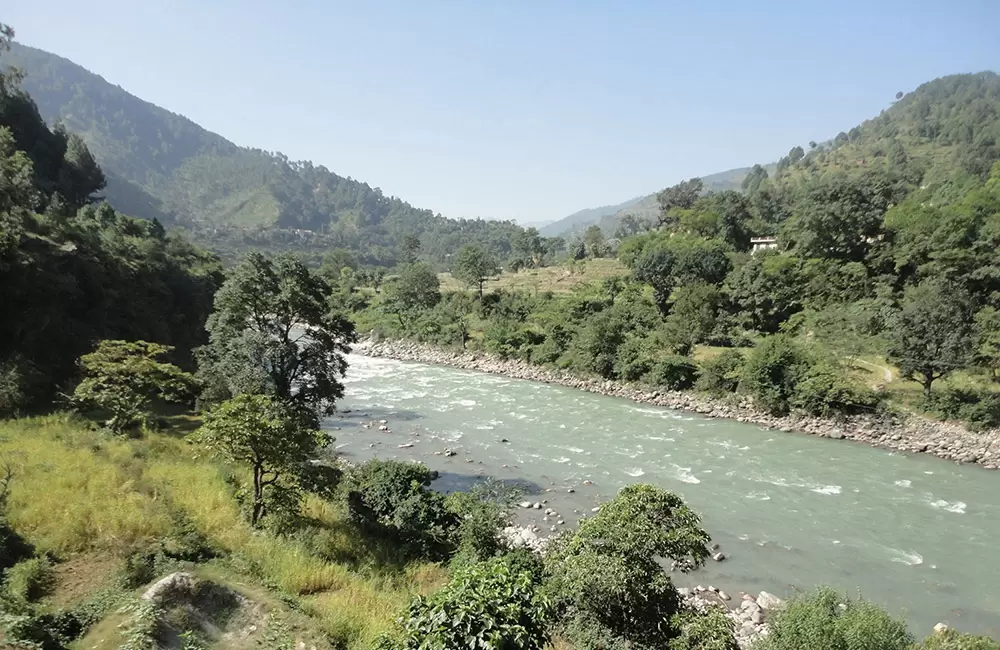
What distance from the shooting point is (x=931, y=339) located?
24.1 metres

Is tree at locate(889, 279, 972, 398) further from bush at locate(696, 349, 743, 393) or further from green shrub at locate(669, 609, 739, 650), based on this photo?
green shrub at locate(669, 609, 739, 650)

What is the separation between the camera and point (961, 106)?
126m

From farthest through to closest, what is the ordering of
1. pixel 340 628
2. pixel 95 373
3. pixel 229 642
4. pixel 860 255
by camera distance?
pixel 860 255
pixel 95 373
pixel 340 628
pixel 229 642

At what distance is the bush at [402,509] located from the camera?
1218 cm

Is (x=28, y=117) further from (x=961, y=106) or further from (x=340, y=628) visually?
(x=961, y=106)

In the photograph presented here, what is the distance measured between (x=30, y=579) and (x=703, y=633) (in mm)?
9038

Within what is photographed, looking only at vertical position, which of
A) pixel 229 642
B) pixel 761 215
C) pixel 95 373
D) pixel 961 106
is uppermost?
pixel 961 106

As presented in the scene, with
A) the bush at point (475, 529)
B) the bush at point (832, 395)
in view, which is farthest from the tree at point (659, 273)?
the bush at point (475, 529)

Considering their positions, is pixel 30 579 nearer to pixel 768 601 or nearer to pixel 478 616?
pixel 478 616

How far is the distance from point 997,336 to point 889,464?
1063 centimetres

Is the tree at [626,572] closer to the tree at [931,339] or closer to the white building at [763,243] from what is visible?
the tree at [931,339]

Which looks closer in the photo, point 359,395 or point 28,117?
point 359,395

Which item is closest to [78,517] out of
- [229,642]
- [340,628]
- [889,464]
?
[229,642]

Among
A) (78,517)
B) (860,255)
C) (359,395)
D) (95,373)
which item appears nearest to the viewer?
(78,517)
